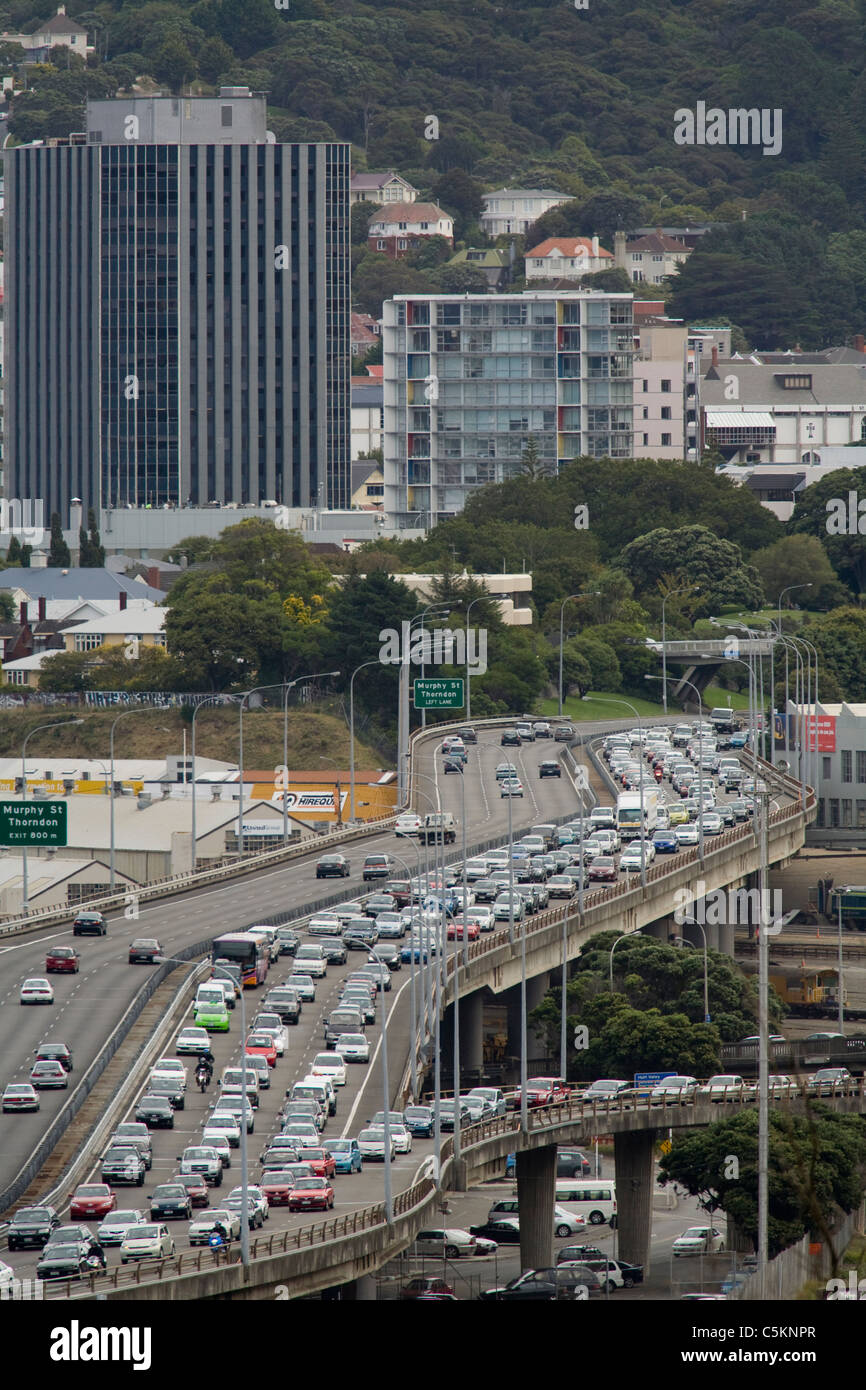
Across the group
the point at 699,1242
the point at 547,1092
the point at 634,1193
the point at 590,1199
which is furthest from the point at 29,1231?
the point at 590,1199

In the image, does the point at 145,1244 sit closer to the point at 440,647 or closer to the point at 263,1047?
the point at 263,1047

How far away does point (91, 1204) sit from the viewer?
167 feet

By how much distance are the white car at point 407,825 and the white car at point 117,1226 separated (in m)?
59.8

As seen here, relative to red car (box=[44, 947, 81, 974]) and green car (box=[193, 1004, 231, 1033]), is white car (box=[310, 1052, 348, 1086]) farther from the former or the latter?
red car (box=[44, 947, 81, 974])

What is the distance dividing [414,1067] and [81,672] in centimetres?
8845

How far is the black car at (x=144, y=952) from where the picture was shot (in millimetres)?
78125

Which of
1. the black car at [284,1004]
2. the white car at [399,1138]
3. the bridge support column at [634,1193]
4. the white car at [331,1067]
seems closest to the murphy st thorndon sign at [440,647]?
the black car at [284,1004]

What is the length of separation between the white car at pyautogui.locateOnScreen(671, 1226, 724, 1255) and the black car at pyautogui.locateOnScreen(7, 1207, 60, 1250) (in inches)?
849

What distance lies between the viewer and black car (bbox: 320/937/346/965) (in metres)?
81.5

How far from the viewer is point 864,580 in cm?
18712

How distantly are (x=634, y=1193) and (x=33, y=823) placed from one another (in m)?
30.1

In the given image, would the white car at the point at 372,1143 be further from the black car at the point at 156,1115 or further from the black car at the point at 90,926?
the black car at the point at 90,926
